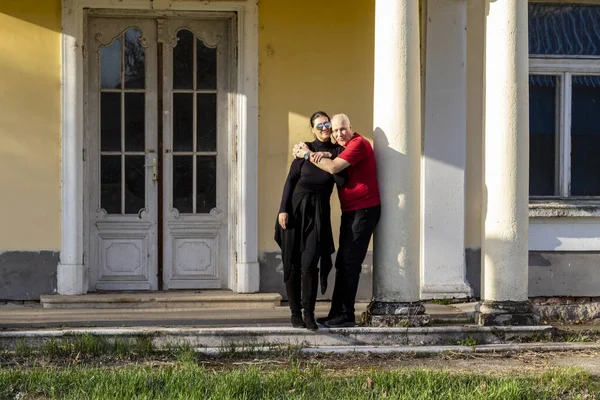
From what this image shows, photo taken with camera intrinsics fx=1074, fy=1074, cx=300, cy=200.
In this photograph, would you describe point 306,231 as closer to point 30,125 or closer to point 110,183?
point 110,183

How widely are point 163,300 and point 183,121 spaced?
190 centimetres

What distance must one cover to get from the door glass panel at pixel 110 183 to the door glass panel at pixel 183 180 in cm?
59

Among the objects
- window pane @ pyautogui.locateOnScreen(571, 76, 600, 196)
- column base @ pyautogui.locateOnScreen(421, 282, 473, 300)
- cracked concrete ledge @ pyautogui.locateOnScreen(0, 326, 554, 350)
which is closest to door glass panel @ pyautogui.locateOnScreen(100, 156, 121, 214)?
cracked concrete ledge @ pyautogui.locateOnScreen(0, 326, 554, 350)

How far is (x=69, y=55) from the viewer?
35.3 ft

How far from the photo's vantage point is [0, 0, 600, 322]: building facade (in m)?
10.8

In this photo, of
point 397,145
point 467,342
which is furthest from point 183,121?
point 467,342

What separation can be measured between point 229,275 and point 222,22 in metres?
2.64

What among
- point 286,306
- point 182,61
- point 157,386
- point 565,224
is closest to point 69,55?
point 182,61

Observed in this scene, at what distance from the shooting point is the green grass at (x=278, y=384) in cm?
703

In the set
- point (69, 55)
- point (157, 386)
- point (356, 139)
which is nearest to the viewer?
point (157, 386)

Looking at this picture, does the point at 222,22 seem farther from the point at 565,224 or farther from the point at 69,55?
the point at 565,224

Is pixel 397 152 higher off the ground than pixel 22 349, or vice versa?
pixel 397 152

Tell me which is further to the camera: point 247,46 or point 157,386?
point 247,46

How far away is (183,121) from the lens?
36.7 feet
